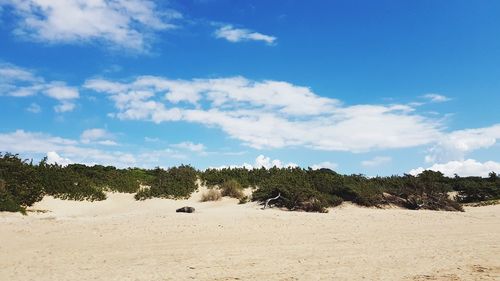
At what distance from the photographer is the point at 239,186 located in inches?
1038

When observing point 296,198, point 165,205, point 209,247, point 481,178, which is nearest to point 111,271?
point 209,247

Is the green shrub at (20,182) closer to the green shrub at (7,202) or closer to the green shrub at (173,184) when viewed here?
the green shrub at (7,202)

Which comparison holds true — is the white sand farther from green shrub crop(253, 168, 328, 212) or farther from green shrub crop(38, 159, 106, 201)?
green shrub crop(38, 159, 106, 201)

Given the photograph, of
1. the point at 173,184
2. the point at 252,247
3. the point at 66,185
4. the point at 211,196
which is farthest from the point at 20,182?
the point at 252,247

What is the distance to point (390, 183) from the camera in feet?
85.2

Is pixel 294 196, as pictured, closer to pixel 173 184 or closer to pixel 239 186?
pixel 239 186

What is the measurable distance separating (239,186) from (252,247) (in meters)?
14.2

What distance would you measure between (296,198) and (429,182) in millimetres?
8592

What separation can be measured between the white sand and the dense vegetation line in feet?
8.72

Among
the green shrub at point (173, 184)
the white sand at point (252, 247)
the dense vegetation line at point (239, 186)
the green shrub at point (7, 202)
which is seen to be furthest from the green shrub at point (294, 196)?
the green shrub at point (7, 202)

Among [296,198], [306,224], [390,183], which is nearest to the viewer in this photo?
[306,224]

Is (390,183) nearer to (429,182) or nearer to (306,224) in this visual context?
(429,182)

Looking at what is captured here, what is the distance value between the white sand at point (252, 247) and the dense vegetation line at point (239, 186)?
2659 mm

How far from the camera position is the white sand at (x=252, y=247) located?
30.5 feet
